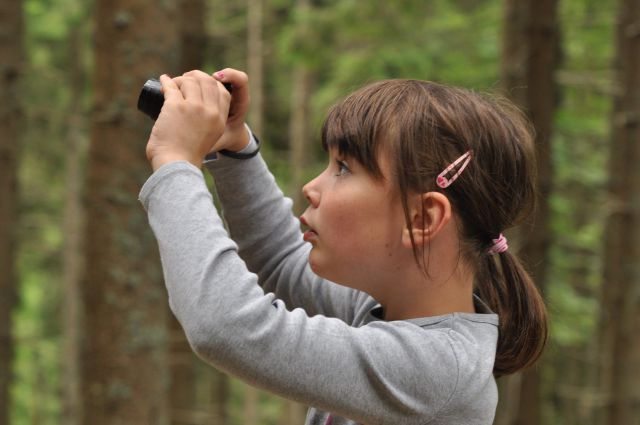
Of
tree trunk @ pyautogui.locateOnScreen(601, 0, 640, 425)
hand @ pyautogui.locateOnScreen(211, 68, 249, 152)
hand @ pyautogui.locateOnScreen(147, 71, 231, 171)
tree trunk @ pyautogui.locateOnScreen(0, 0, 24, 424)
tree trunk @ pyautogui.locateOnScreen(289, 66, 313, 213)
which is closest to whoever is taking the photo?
hand @ pyautogui.locateOnScreen(147, 71, 231, 171)

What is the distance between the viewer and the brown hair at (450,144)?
169 cm

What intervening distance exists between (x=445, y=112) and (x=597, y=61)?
919cm

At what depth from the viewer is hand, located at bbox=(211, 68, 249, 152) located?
5.87ft

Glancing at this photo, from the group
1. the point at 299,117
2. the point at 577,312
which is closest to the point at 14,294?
the point at 577,312

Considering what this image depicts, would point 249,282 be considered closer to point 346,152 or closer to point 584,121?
point 346,152

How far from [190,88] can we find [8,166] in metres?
4.02

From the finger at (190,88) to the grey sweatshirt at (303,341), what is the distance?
0.14m

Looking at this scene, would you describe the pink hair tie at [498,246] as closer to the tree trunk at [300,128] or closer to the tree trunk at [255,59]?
the tree trunk at [255,59]

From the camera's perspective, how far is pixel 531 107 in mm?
5809

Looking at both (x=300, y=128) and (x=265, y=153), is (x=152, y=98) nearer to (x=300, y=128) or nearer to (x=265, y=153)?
(x=265, y=153)

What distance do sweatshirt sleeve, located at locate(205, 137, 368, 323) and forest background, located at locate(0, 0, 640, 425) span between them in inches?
23.9

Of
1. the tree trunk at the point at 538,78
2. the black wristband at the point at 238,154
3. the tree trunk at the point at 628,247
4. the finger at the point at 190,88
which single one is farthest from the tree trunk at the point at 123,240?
the tree trunk at the point at 538,78

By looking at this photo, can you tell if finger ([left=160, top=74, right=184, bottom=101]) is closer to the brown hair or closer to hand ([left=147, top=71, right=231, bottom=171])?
hand ([left=147, top=71, right=231, bottom=171])

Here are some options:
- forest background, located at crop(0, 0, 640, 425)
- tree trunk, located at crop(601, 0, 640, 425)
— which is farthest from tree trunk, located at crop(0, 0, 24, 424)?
tree trunk, located at crop(601, 0, 640, 425)
